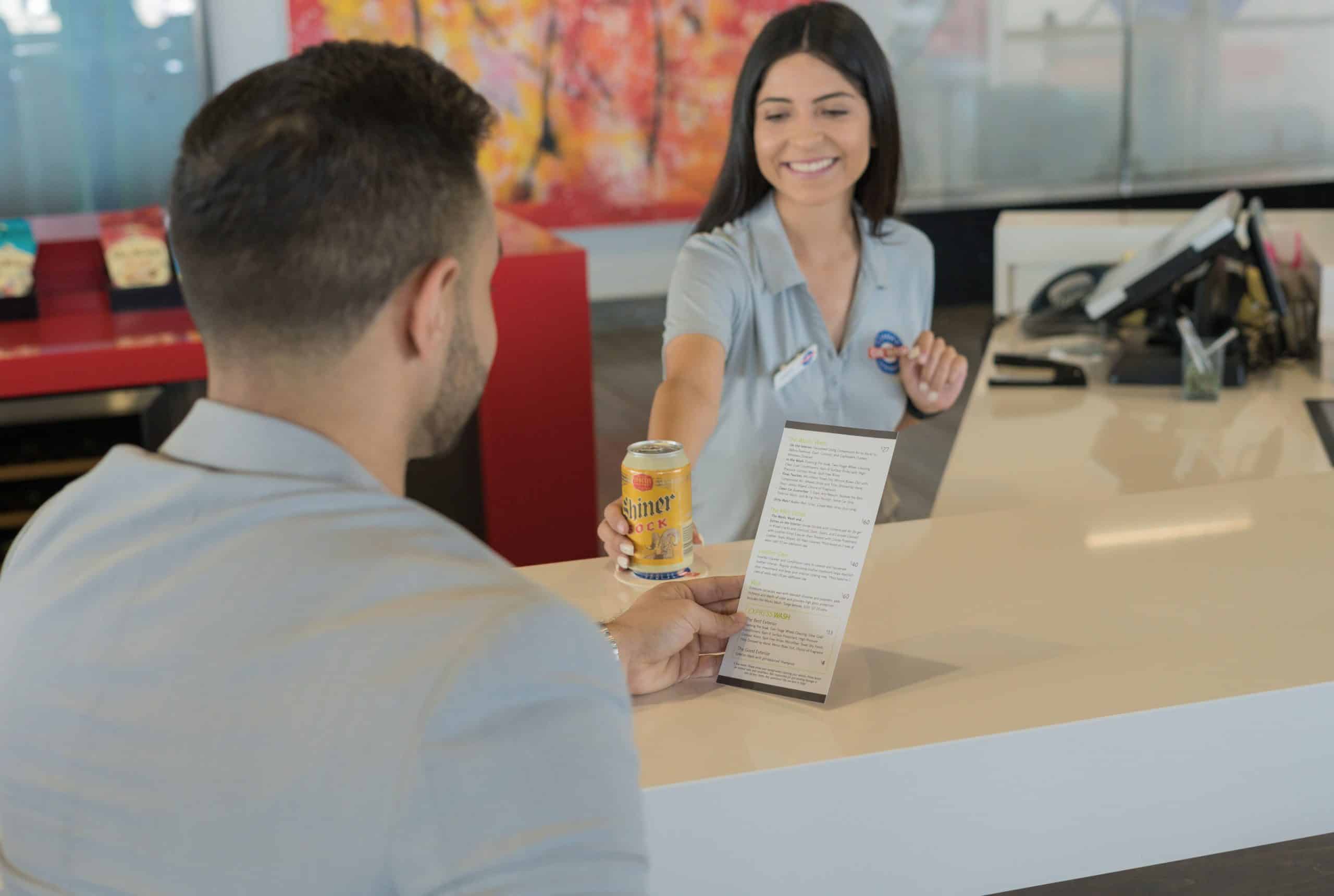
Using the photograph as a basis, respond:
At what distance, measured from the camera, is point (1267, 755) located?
3.82 feet

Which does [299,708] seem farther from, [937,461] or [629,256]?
[629,256]

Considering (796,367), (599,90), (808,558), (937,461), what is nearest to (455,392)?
(808,558)

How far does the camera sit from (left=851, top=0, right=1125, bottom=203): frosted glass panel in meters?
6.46

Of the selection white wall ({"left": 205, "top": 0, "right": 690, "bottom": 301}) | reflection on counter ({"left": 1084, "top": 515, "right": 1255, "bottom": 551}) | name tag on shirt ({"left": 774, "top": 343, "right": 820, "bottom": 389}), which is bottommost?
white wall ({"left": 205, "top": 0, "right": 690, "bottom": 301})

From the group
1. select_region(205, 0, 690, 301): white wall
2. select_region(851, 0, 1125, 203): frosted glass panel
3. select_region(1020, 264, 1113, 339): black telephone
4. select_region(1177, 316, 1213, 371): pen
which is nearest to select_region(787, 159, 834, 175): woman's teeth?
select_region(1177, 316, 1213, 371): pen

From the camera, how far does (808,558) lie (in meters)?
1.21

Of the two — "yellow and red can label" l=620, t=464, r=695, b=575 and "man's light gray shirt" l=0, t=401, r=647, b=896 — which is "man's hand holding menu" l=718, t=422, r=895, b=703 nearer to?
"yellow and red can label" l=620, t=464, r=695, b=575

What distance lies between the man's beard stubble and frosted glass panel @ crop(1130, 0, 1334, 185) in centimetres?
668

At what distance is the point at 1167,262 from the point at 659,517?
1.85 metres

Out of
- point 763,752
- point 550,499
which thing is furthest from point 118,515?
point 550,499

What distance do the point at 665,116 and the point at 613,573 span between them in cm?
504

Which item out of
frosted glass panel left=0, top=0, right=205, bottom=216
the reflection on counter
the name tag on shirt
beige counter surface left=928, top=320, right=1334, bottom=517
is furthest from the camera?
frosted glass panel left=0, top=0, right=205, bottom=216

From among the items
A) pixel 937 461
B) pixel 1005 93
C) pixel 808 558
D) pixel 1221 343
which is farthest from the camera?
pixel 1005 93

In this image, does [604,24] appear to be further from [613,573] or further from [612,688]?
[612,688]
